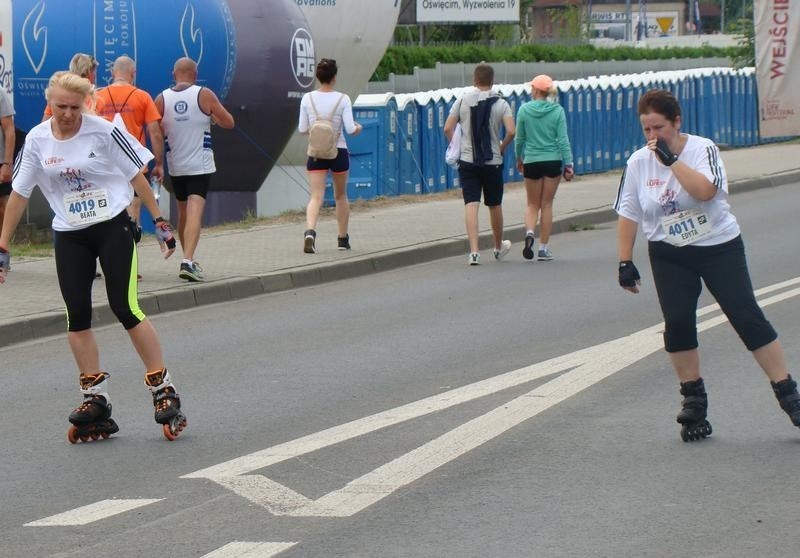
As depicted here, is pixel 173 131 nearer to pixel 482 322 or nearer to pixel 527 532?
pixel 482 322

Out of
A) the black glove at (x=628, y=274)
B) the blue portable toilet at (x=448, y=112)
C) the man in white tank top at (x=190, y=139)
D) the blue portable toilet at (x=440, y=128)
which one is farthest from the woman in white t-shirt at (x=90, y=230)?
the blue portable toilet at (x=448, y=112)

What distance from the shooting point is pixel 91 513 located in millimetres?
6004

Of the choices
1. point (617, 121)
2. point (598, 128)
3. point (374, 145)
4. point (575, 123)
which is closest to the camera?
point (374, 145)

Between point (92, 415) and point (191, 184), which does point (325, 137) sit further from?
point (92, 415)

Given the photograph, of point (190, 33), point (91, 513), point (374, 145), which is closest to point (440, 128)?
point (374, 145)

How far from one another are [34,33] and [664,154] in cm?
1135

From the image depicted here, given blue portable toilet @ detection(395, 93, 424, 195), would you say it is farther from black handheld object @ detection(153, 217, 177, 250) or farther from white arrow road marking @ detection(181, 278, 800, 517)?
black handheld object @ detection(153, 217, 177, 250)

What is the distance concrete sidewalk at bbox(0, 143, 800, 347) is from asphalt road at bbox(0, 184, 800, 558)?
56 cm

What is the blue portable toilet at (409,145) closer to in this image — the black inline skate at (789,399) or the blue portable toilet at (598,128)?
the blue portable toilet at (598,128)

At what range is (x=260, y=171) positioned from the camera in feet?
67.4

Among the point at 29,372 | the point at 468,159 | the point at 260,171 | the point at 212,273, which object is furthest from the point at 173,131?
the point at 260,171

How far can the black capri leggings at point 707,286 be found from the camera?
701 centimetres

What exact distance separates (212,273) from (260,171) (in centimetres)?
712

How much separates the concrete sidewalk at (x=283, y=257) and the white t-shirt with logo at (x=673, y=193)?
202 inches
